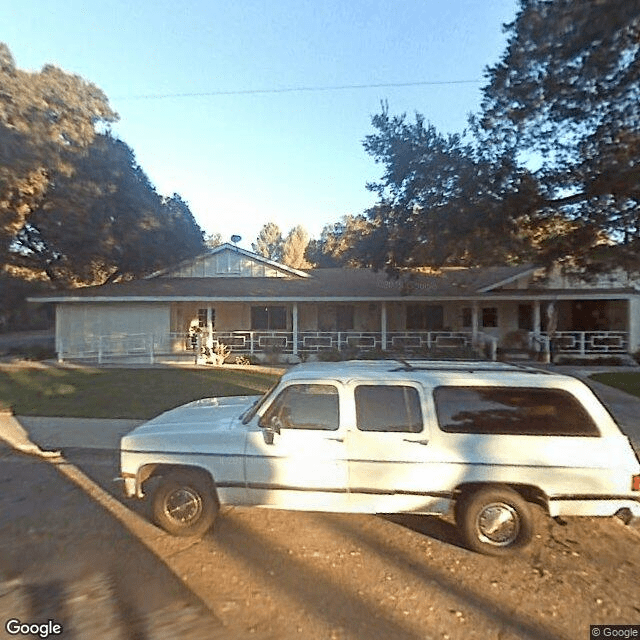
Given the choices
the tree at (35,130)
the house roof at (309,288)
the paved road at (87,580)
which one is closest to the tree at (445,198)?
the house roof at (309,288)

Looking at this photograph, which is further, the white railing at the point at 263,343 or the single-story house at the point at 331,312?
the white railing at the point at 263,343

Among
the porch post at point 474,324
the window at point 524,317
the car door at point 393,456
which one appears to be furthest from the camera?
the window at point 524,317

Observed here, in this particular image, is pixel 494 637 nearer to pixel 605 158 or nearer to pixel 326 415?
pixel 326 415

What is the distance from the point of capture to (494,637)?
2.77 m

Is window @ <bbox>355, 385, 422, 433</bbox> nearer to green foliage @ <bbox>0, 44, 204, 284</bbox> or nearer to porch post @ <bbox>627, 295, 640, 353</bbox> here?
green foliage @ <bbox>0, 44, 204, 284</bbox>

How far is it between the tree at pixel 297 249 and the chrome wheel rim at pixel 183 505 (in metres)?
56.3

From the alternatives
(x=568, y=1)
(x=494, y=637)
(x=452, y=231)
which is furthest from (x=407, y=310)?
(x=494, y=637)

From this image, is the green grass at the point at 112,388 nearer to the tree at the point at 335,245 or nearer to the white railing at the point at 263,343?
the white railing at the point at 263,343

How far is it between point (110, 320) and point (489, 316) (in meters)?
16.3

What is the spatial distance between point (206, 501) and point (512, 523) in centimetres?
264

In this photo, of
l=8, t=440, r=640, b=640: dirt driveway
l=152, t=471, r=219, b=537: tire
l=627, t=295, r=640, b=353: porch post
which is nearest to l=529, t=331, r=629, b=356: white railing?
l=627, t=295, r=640, b=353: porch post

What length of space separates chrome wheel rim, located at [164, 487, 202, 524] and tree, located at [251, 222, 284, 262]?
7698 centimetres

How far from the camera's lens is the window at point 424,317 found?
20281 millimetres

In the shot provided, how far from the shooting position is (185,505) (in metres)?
4.11
